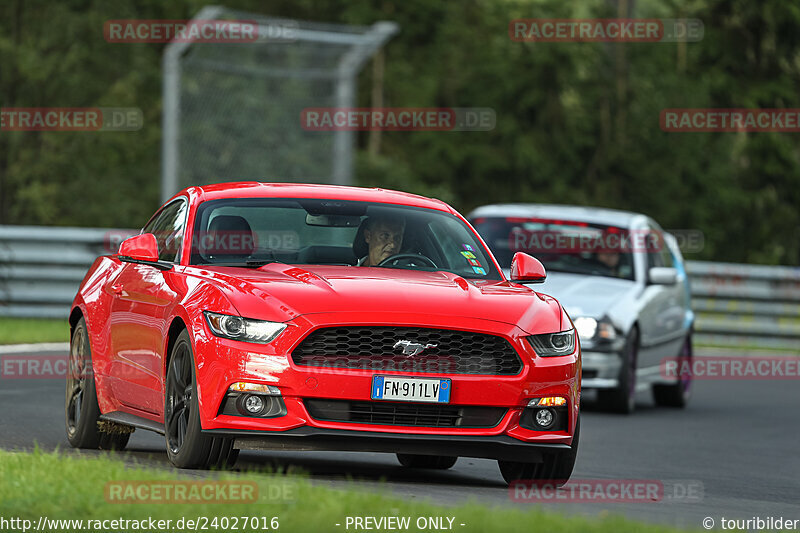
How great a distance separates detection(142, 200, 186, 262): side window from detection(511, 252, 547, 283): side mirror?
187cm

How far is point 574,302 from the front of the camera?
1606 centimetres

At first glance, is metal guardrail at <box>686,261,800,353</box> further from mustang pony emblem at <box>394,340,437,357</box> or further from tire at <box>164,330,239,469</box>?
mustang pony emblem at <box>394,340,437,357</box>

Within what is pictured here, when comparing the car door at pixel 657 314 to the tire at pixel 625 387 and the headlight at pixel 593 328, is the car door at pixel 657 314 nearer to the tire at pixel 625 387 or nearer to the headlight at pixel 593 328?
the tire at pixel 625 387

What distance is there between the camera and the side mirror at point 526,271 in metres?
10.1

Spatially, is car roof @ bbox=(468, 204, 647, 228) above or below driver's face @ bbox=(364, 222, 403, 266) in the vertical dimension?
below

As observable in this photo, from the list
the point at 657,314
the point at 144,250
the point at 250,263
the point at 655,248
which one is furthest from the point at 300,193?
the point at 655,248

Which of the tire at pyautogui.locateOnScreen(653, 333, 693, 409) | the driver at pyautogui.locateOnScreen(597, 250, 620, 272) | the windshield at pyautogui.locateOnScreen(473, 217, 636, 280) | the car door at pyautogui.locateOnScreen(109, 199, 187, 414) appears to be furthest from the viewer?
the tire at pyautogui.locateOnScreen(653, 333, 693, 409)

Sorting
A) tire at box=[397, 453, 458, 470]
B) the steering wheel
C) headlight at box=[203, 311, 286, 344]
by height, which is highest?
the steering wheel

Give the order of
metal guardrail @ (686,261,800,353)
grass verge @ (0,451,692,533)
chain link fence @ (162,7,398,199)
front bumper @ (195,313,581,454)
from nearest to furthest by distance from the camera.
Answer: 1. grass verge @ (0,451,692,533)
2. front bumper @ (195,313,581,454)
3. chain link fence @ (162,7,398,199)
4. metal guardrail @ (686,261,800,353)

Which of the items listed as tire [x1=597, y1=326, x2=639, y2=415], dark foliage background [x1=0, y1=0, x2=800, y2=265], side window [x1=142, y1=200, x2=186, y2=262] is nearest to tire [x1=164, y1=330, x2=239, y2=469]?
side window [x1=142, y1=200, x2=186, y2=262]

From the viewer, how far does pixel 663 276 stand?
16656mm

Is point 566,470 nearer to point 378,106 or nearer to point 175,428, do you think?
point 175,428

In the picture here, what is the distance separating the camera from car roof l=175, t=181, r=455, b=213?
10.2 meters

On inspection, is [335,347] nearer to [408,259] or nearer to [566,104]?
[408,259]
